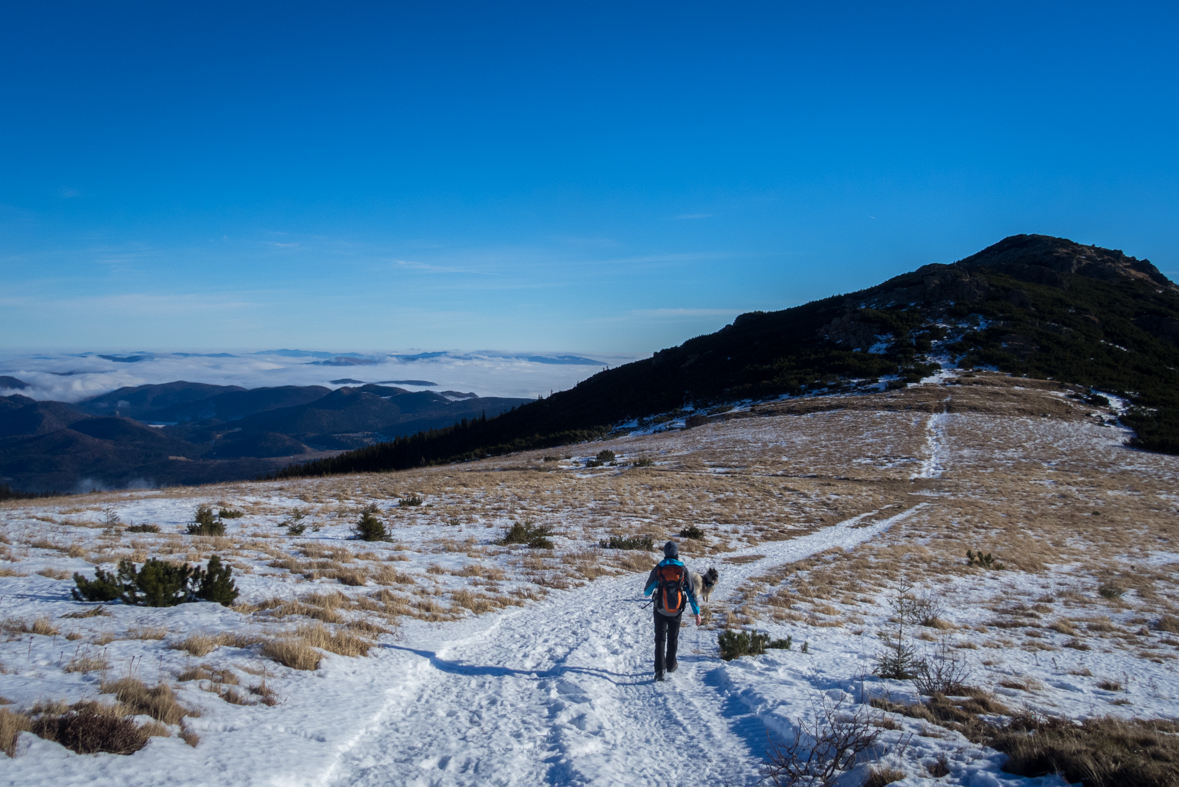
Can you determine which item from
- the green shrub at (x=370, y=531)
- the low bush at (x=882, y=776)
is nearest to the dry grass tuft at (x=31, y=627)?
the green shrub at (x=370, y=531)

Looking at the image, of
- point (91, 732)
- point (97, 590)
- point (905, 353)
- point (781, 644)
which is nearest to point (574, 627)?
point (781, 644)

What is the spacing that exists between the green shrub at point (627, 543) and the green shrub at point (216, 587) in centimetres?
920

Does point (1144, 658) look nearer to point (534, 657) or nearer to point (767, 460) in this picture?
point (534, 657)

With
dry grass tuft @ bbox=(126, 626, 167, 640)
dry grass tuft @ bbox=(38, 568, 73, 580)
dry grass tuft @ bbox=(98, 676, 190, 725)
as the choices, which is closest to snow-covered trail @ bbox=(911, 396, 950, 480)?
dry grass tuft @ bbox=(126, 626, 167, 640)

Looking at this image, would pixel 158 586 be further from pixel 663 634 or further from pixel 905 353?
pixel 905 353

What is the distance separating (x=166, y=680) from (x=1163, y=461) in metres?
44.4

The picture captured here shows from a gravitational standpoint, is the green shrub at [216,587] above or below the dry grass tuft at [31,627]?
below

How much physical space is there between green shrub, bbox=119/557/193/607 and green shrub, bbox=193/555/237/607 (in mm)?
166

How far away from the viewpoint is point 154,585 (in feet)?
25.6

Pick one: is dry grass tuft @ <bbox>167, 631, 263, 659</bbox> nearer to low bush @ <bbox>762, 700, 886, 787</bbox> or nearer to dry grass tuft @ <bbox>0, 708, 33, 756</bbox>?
dry grass tuft @ <bbox>0, 708, 33, 756</bbox>

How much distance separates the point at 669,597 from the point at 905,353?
57696 mm

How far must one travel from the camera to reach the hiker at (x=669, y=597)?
7.05m

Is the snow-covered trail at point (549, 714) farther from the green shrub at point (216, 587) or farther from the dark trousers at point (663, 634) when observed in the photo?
the green shrub at point (216, 587)

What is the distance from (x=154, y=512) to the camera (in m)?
16.8
